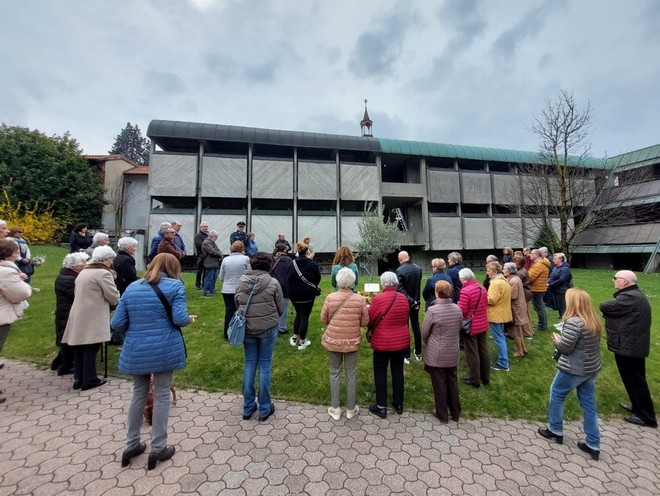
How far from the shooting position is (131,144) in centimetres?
5250

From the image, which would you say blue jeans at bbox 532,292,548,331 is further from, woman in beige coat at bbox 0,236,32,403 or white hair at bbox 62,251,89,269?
woman in beige coat at bbox 0,236,32,403

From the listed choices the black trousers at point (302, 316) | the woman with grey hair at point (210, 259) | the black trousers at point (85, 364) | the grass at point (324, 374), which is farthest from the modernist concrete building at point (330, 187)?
the black trousers at point (85, 364)

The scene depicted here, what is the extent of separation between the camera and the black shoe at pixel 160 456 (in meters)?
2.72

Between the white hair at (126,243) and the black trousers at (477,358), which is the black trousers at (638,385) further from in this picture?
the white hair at (126,243)

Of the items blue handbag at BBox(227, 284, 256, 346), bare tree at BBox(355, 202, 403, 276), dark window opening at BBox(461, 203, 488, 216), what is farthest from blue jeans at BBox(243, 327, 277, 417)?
dark window opening at BBox(461, 203, 488, 216)

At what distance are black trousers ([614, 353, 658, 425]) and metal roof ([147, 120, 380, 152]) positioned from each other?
22704 mm

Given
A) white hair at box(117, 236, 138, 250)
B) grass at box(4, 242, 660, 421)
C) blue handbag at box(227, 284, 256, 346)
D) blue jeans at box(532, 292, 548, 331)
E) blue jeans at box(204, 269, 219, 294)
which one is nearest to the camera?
blue handbag at box(227, 284, 256, 346)

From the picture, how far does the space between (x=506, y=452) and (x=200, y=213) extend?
22.5 m

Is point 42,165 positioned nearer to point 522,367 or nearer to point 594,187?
point 522,367

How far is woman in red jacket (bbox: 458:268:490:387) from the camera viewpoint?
4.47 m

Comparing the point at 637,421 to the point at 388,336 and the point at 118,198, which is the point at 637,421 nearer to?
the point at 388,336

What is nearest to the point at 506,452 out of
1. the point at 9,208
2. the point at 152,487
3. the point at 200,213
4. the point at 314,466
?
the point at 314,466

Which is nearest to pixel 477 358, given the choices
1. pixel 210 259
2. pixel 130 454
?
pixel 130 454

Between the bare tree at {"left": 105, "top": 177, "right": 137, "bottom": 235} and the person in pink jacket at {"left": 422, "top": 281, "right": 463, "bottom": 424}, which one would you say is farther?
the bare tree at {"left": 105, "top": 177, "right": 137, "bottom": 235}
